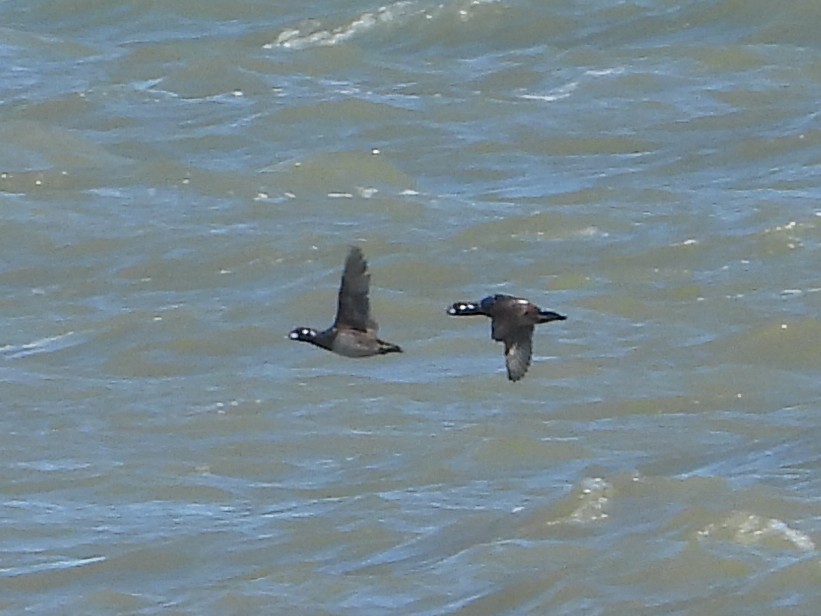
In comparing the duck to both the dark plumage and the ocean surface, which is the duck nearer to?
the dark plumage

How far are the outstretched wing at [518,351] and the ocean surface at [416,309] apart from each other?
4.74 feet

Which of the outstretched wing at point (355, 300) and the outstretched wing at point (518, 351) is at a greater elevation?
the outstretched wing at point (355, 300)

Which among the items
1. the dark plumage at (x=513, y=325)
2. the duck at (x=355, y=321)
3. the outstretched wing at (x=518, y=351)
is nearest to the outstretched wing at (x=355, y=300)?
the duck at (x=355, y=321)

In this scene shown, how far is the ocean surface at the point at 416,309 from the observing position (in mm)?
11555

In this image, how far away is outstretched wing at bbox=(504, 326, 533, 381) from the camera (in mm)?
9508

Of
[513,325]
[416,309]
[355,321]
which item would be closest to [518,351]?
[513,325]

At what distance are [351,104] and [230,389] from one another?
6.76 metres

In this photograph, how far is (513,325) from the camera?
379 inches

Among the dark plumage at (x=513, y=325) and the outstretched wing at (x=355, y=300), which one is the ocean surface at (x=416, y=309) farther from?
the outstretched wing at (x=355, y=300)

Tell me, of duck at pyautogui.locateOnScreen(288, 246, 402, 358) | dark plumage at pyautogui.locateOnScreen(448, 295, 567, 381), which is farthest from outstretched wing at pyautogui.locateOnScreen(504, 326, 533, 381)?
duck at pyautogui.locateOnScreen(288, 246, 402, 358)

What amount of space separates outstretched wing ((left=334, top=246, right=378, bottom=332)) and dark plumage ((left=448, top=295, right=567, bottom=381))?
32cm

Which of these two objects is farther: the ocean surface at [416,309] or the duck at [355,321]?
the ocean surface at [416,309]

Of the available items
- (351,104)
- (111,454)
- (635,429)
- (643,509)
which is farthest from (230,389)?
(351,104)

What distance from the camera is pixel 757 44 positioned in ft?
72.8
